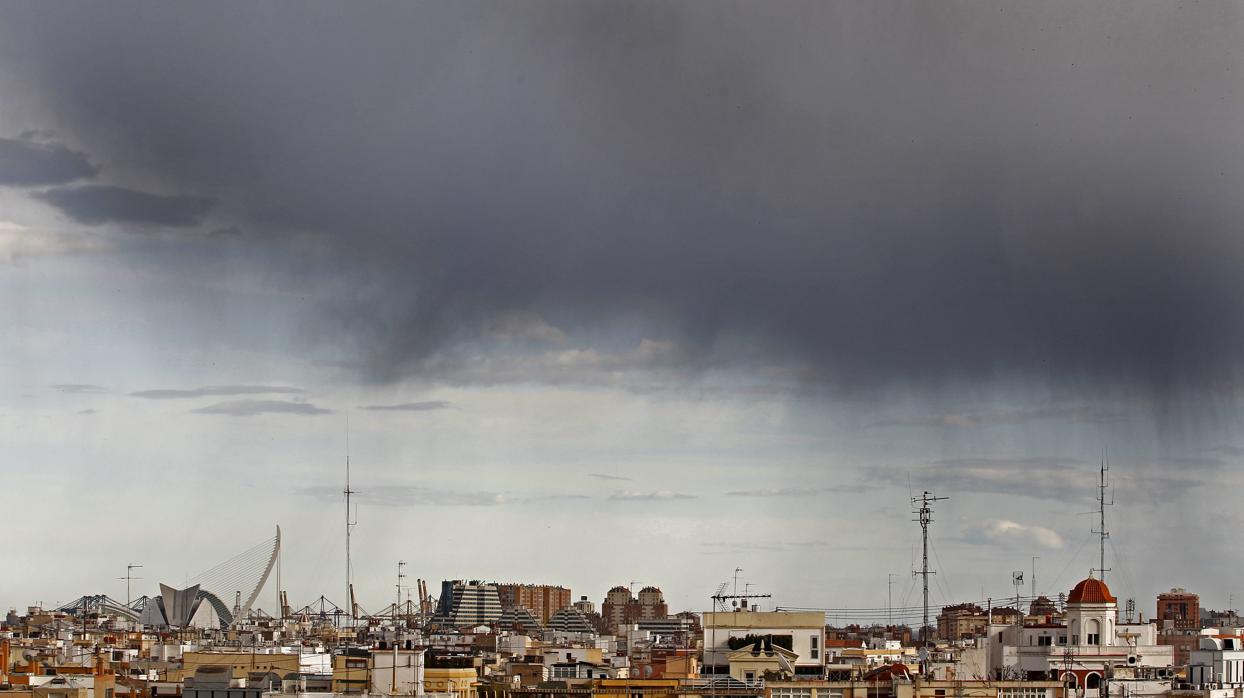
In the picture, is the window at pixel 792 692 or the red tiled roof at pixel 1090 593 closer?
the window at pixel 792 692

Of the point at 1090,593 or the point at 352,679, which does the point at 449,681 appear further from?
the point at 1090,593

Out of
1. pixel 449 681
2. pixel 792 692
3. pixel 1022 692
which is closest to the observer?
pixel 449 681

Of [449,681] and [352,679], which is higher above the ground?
[352,679]

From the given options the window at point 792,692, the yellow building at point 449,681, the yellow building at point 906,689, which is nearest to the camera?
the yellow building at point 449,681

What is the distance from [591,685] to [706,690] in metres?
4.65

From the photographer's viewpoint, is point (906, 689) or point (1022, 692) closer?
point (906, 689)

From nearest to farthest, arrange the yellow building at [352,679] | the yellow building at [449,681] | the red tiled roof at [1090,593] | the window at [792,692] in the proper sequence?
the yellow building at [352,679], the yellow building at [449,681], the window at [792,692], the red tiled roof at [1090,593]

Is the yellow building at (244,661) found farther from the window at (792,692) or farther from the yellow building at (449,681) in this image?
the window at (792,692)

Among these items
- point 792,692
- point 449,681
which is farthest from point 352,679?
point 792,692

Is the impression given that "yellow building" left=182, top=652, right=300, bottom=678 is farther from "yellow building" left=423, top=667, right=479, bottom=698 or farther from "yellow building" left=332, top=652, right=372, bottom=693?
"yellow building" left=332, top=652, right=372, bottom=693

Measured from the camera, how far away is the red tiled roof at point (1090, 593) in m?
105

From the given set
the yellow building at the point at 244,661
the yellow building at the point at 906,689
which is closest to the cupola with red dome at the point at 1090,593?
the yellow building at the point at 906,689

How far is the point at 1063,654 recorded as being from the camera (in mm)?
102875

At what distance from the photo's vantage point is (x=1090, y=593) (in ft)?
347
